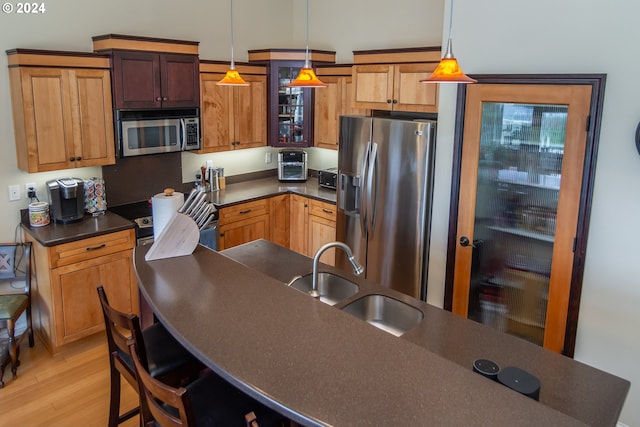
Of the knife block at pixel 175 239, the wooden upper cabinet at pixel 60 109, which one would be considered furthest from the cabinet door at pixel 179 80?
the knife block at pixel 175 239

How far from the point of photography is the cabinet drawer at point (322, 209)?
4.89 metres

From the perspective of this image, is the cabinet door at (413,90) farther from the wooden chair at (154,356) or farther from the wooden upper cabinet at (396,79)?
the wooden chair at (154,356)

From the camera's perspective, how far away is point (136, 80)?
4.08 meters

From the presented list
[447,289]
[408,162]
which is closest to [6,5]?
[408,162]

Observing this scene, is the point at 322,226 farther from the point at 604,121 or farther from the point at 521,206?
the point at 604,121

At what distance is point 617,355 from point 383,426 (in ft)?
7.15

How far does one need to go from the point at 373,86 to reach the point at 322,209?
1.30 metres

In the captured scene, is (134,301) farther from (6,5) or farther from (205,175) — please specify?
(6,5)

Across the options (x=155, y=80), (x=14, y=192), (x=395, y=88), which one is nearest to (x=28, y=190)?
(x=14, y=192)

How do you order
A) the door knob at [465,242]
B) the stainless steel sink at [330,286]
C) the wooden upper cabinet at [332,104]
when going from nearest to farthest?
the stainless steel sink at [330,286] → the door knob at [465,242] → the wooden upper cabinet at [332,104]

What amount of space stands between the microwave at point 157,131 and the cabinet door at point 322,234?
1.38m

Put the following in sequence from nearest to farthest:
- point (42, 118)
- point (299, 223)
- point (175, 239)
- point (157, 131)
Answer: point (175, 239)
point (42, 118)
point (157, 131)
point (299, 223)

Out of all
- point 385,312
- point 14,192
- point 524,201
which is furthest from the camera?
point 14,192

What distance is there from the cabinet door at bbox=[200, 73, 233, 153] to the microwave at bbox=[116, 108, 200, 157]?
0.20 m
